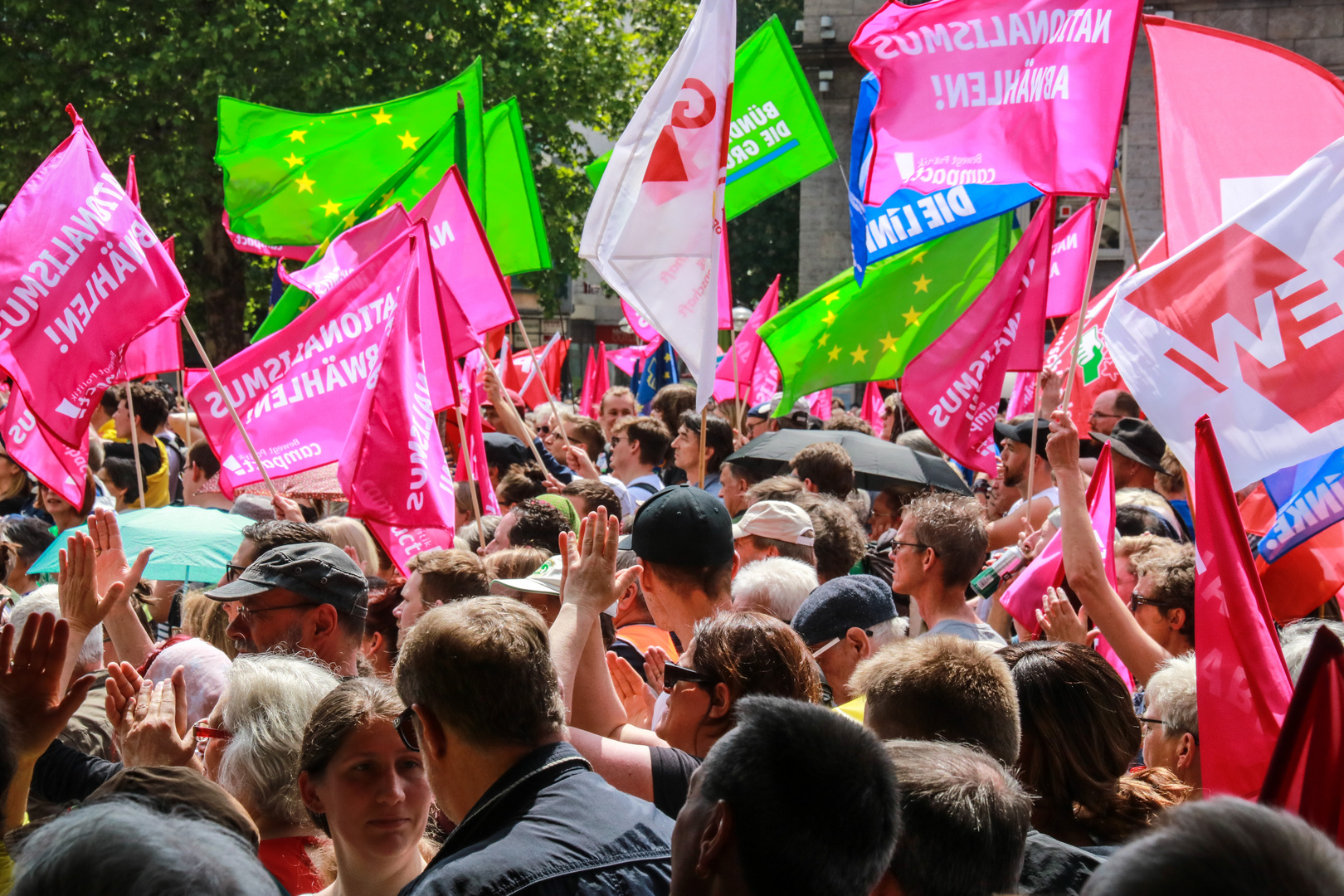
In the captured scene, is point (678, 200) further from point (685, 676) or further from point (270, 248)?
point (270, 248)

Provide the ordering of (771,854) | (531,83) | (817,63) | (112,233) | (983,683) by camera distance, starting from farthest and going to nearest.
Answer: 1. (817,63)
2. (531,83)
3. (112,233)
4. (983,683)
5. (771,854)

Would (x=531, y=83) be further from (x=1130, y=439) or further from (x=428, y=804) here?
(x=428, y=804)

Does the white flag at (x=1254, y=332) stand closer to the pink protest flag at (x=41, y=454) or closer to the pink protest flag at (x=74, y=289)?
the pink protest flag at (x=74, y=289)

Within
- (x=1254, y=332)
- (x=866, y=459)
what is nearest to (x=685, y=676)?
(x=1254, y=332)

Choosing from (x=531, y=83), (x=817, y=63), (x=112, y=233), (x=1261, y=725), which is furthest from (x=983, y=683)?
(x=817, y=63)

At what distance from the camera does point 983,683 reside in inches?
106

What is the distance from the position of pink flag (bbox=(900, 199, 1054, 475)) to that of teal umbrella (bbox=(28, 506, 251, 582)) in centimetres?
354

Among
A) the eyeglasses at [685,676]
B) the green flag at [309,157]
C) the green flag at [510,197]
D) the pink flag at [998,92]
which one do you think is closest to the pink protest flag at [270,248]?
the green flag at [309,157]

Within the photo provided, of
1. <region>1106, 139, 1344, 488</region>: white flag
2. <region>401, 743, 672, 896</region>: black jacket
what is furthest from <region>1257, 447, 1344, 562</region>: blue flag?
<region>401, 743, 672, 896</region>: black jacket

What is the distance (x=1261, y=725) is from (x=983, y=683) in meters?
0.60

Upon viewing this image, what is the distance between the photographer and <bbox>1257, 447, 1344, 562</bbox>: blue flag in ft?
12.3

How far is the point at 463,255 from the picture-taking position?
300 inches

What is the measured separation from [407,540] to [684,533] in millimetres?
2268

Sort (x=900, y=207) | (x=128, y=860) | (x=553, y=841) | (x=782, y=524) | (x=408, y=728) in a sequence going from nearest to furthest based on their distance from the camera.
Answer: (x=128, y=860) < (x=553, y=841) < (x=408, y=728) < (x=782, y=524) < (x=900, y=207)
